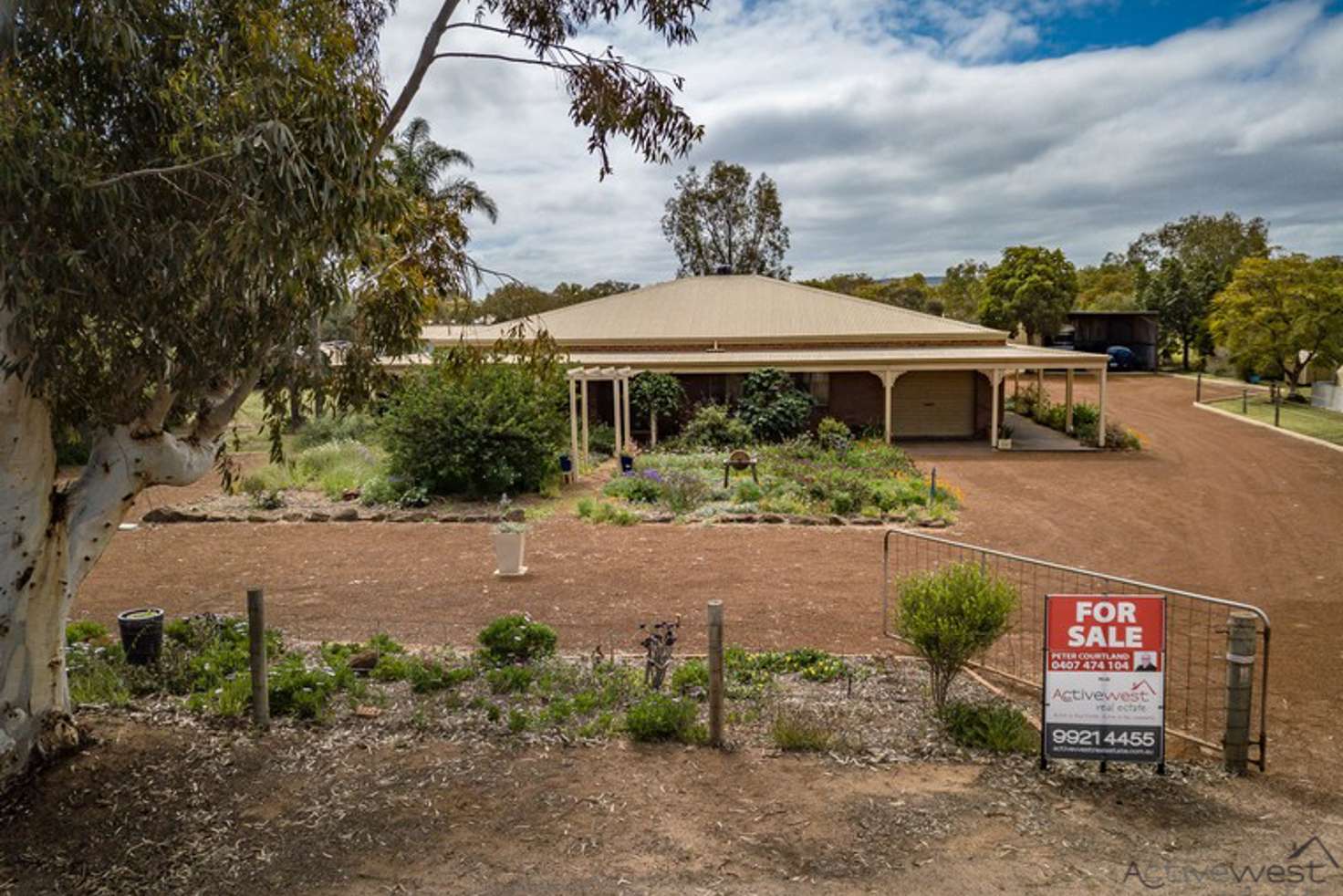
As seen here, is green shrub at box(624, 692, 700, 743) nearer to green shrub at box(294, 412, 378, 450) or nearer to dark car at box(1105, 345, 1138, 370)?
green shrub at box(294, 412, 378, 450)

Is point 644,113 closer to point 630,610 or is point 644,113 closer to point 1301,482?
point 630,610

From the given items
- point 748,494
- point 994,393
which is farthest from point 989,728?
point 994,393

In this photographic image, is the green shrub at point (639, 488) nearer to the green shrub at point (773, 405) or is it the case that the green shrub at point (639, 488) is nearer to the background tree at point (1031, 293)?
the green shrub at point (773, 405)

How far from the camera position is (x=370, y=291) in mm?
7637

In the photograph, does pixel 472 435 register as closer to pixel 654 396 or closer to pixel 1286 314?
pixel 654 396

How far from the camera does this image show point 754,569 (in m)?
13.0

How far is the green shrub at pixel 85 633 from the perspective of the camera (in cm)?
927

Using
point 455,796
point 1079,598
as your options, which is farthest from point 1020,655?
point 455,796

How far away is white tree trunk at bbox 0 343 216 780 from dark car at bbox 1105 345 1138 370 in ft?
→ 190

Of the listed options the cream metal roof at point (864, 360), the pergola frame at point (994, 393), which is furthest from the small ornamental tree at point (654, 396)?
the pergola frame at point (994, 393)

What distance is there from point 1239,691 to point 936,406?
2363 cm

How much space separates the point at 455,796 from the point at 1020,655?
18.8ft

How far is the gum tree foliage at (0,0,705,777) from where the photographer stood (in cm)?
529

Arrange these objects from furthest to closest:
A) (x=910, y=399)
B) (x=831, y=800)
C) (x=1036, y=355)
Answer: (x=910, y=399), (x=1036, y=355), (x=831, y=800)
